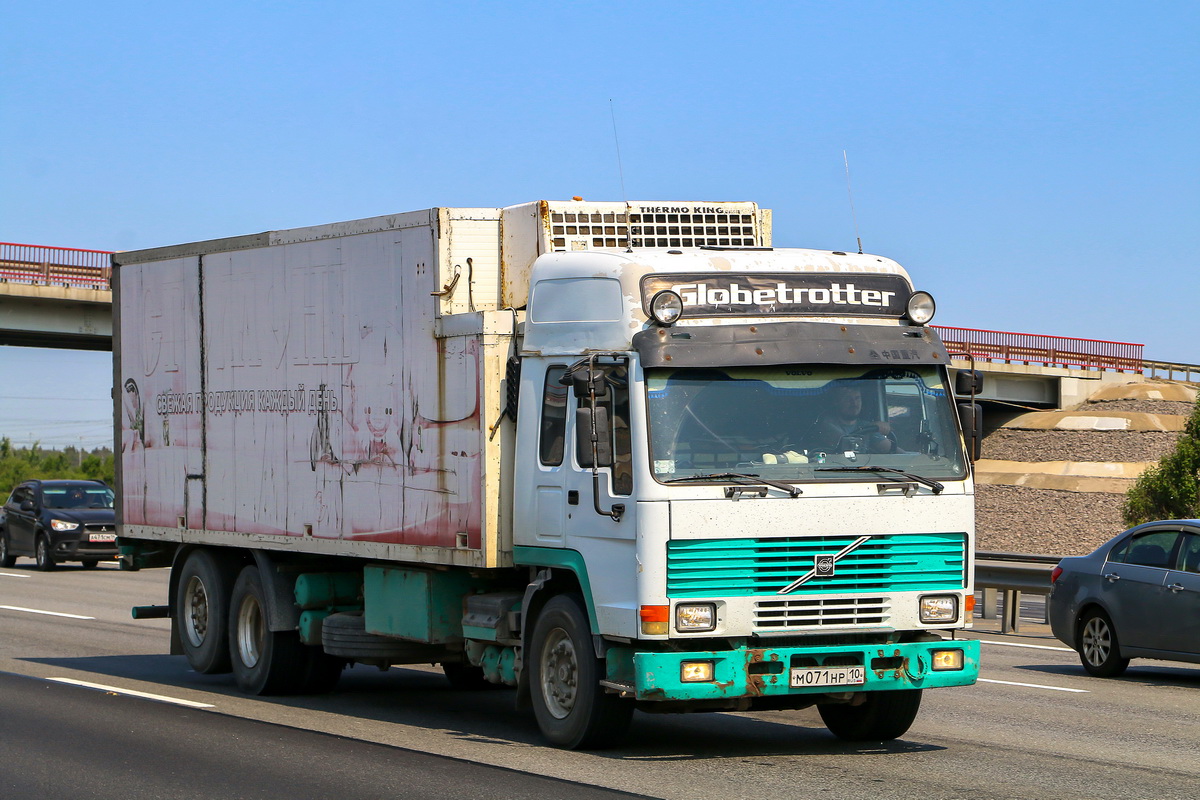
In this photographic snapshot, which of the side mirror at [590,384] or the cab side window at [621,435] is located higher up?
the side mirror at [590,384]

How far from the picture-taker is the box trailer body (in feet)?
29.3

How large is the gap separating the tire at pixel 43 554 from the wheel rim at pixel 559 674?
2345 cm

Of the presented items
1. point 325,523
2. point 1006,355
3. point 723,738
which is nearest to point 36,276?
point 325,523

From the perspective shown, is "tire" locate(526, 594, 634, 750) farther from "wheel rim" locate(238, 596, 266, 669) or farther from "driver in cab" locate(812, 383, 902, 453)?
"wheel rim" locate(238, 596, 266, 669)

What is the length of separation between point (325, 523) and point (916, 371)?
4.70 meters

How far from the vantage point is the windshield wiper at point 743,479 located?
8.90m

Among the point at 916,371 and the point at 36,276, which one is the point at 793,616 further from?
the point at 36,276

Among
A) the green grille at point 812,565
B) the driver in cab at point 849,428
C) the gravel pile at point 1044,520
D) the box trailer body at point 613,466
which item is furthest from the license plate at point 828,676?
the gravel pile at point 1044,520

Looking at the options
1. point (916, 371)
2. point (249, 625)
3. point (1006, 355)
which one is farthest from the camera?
point (1006, 355)

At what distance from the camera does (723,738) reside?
407 inches

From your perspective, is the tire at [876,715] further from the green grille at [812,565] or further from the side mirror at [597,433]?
the side mirror at [597,433]

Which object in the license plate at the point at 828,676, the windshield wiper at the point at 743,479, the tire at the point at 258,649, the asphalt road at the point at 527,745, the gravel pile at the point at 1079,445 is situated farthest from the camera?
the gravel pile at the point at 1079,445

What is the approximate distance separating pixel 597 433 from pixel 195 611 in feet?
20.3

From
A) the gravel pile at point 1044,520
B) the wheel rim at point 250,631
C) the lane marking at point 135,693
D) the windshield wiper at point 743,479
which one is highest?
the windshield wiper at point 743,479
